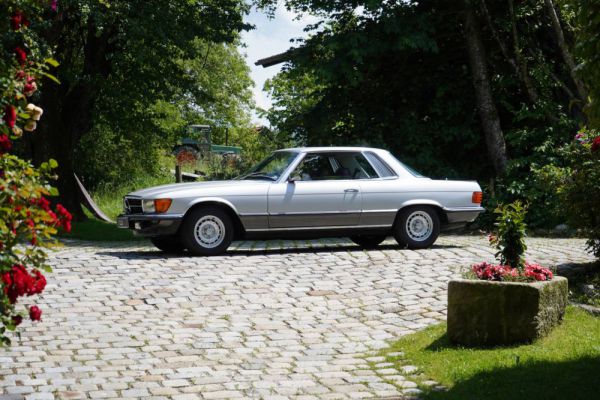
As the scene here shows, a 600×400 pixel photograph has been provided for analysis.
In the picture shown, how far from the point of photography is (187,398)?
6.85m

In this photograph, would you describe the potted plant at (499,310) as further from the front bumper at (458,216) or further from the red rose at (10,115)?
the front bumper at (458,216)

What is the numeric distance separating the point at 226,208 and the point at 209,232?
1.41 ft

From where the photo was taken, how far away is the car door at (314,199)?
46.9 feet

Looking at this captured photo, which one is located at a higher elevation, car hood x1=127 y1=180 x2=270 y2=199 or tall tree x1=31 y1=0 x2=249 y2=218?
tall tree x1=31 y1=0 x2=249 y2=218

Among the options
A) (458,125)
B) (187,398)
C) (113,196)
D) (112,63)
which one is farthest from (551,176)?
(113,196)

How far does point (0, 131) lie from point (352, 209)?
9.73 metres

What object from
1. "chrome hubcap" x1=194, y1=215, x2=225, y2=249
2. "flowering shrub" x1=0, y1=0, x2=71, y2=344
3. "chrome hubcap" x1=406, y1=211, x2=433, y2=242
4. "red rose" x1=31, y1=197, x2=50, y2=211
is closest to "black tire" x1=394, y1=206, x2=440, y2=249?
"chrome hubcap" x1=406, y1=211, x2=433, y2=242

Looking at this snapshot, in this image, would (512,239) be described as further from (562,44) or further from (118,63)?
(118,63)

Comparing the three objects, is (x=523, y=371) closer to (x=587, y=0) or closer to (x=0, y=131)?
(x=587, y=0)

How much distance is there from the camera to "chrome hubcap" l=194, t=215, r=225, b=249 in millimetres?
13961

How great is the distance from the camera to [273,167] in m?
15.0

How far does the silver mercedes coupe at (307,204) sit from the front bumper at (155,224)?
0.05ft

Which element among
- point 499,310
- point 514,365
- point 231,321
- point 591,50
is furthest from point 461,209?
point 591,50

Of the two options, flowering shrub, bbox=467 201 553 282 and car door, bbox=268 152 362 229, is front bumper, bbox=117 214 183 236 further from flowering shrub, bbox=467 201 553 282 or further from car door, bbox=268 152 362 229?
flowering shrub, bbox=467 201 553 282
